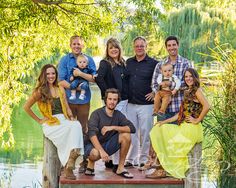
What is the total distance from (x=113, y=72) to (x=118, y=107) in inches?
14.1

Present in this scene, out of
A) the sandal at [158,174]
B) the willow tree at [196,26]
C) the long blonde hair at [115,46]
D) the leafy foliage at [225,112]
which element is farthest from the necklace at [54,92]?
the willow tree at [196,26]

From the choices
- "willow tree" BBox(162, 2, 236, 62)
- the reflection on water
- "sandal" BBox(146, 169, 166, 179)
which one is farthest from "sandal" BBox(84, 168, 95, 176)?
"willow tree" BBox(162, 2, 236, 62)

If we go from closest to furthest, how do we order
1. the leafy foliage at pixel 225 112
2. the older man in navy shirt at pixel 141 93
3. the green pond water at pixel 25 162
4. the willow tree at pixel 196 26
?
the older man in navy shirt at pixel 141 93 < the leafy foliage at pixel 225 112 < the green pond water at pixel 25 162 < the willow tree at pixel 196 26

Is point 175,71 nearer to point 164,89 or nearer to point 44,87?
point 164,89

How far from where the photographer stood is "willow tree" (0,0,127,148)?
6.95 meters

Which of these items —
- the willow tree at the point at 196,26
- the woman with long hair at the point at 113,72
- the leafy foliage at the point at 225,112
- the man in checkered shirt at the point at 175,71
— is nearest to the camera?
the man in checkered shirt at the point at 175,71

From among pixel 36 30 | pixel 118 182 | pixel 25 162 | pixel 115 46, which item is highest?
pixel 36 30

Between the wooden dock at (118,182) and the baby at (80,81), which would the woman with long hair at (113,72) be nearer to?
the baby at (80,81)

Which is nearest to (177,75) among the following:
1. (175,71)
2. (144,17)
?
(175,71)

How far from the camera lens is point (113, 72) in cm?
560

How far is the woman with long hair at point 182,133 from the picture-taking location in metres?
5.08

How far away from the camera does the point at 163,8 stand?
26.2 feet

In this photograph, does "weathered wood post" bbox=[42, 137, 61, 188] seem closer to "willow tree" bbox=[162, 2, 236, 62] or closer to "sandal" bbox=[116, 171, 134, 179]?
"sandal" bbox=[116, 171, 134, 179]

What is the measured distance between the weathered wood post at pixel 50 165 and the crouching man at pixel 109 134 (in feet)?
1.00
